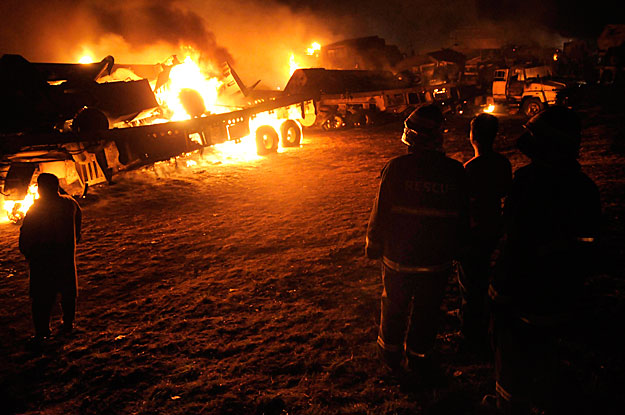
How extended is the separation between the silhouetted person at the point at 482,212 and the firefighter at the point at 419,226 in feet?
1.67

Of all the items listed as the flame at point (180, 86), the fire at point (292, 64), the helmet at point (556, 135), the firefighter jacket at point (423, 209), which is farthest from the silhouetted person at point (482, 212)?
the fire at point (292, 64)

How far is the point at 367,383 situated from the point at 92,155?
33.3 ft

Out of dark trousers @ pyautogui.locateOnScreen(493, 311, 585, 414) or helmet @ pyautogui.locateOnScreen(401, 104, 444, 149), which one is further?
helmet @ pyautogui.locateOnScreen(401, 104, 444, 149)

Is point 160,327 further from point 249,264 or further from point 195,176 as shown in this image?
point 195,176

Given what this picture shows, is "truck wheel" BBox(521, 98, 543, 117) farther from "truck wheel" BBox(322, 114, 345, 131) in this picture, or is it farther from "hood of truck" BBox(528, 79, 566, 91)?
"truck wheel" BBox(322, 114, 345, 131)

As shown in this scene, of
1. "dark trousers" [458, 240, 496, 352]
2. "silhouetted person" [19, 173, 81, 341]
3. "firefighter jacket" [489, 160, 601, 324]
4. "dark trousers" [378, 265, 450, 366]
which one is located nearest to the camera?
"firefighter jacket" [489, 160, 601, 324]

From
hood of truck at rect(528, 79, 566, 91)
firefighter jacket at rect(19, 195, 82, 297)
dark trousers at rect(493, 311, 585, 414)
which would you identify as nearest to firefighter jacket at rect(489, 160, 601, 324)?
dark trousers at rect(493, 311, 585, 414)

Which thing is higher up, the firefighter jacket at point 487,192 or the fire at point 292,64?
the fire at point 292,64

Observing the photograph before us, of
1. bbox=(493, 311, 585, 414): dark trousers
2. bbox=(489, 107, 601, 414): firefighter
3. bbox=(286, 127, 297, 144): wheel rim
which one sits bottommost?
bbox=(493, 311, 585, 414): dark trousers

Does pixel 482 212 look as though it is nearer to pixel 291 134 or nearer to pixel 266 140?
pixel 266 140

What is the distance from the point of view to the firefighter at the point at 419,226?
109 inches

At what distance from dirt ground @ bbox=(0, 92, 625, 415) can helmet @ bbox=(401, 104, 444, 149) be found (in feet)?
4.41

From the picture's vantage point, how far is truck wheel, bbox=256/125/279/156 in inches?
621

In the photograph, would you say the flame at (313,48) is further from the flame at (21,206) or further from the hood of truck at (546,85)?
the flame at (21,206)
